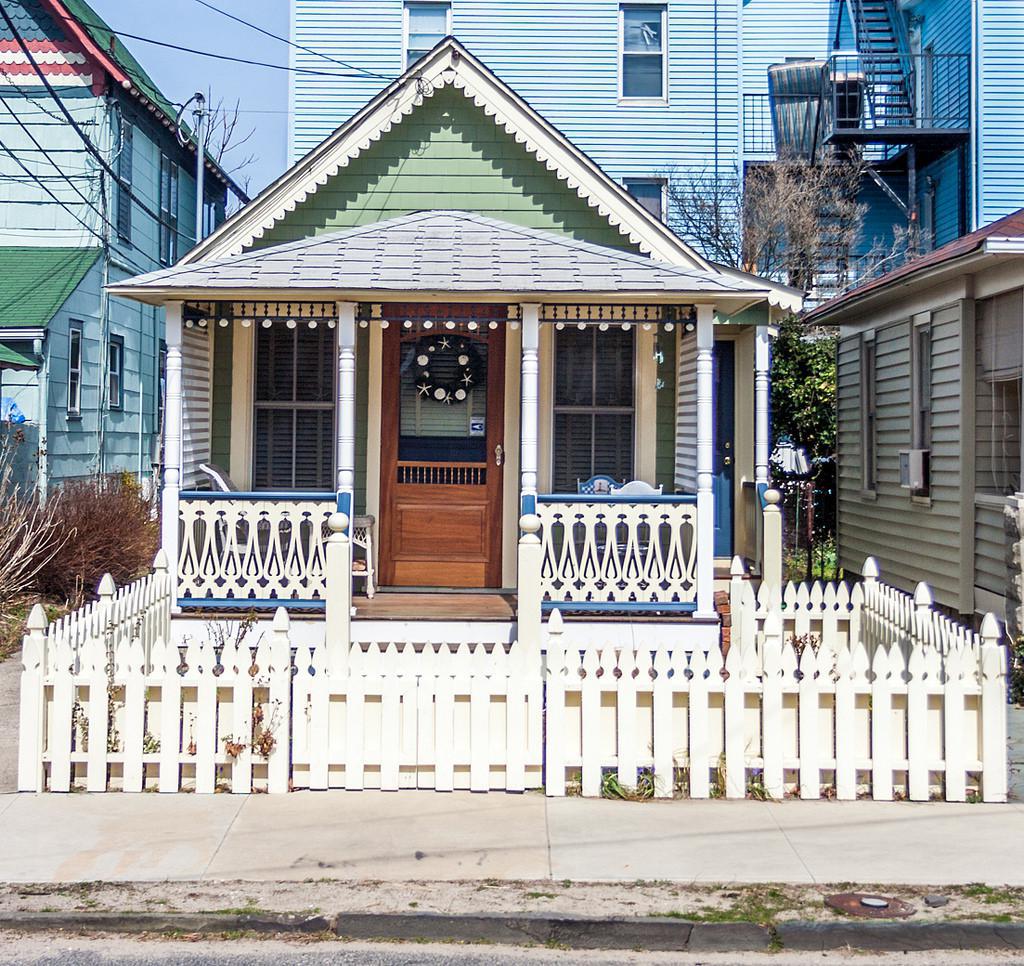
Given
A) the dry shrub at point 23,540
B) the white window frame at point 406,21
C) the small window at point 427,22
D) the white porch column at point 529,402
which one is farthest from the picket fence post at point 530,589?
the small window at point 427,22

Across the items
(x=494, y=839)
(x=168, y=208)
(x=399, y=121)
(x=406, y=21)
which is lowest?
(x=494, y=839)

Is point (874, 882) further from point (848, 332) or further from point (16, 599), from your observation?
point (848, 332)

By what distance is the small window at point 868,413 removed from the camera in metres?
15.8

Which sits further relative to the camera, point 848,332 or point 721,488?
point 848,332

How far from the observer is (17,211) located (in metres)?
19.8

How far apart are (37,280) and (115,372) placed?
2.84 metres

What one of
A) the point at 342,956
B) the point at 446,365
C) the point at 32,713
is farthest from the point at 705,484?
the point at 342,956

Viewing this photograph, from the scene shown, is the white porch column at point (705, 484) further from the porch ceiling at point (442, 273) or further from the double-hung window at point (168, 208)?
the double-hung window at point (168, 208)

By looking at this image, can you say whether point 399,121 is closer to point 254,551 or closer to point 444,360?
point 444,360

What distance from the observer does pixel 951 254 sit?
38.6 ft

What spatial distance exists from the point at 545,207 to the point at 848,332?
5.91 meters

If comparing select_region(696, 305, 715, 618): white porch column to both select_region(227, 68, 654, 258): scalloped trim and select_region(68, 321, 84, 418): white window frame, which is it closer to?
select_region(227, 68, 654, 258): scalloped trim

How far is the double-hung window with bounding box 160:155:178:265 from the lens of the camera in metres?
24.0

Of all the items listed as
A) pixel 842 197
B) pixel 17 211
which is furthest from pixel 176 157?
pixel 842 197
